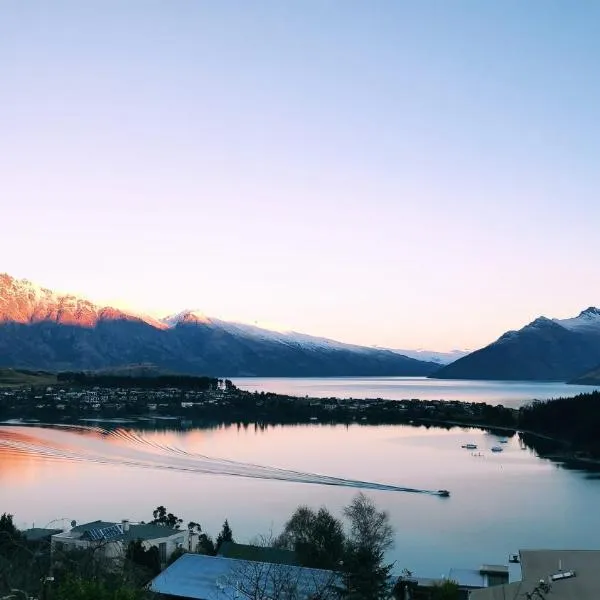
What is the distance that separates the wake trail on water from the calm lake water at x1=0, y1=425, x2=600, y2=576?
49mm

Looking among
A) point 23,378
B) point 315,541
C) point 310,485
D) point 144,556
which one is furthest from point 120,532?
point 23,378

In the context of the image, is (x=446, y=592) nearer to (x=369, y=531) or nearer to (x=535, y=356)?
(x=369, y=531)

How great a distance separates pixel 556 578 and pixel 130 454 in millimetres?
18295

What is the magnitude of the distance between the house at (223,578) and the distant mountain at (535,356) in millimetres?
101493

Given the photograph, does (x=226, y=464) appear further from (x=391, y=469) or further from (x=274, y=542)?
(x=274, y=542)

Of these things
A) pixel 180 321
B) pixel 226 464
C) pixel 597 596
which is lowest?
pixel 226 464

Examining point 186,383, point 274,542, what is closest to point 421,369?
point 186,383

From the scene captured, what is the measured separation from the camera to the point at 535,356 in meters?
107

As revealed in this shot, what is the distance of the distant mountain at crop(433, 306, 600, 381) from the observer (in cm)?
10412

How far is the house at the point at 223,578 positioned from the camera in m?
6.20

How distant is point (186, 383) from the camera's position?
5191 cm

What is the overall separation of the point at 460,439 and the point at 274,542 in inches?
751

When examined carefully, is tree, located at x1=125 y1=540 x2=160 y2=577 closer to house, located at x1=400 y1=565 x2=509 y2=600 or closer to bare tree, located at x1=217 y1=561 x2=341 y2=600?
bare tree, located at x1=217 y1=561 x2=341 y2=600

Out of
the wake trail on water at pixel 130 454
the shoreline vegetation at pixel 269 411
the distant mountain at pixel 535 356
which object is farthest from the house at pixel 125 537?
the distant mountain at pixel 535 356
